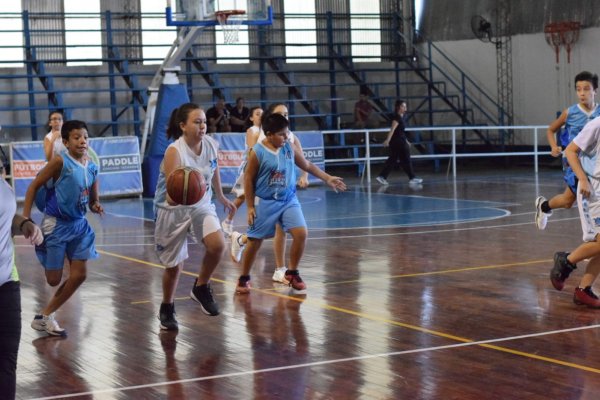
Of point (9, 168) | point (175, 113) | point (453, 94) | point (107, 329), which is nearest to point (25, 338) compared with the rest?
point (107, 329)

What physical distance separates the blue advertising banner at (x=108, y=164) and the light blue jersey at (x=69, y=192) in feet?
39.8

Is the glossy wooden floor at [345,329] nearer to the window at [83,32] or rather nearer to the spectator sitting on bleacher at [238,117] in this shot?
the spectator sitting on bleacher at [238,117]

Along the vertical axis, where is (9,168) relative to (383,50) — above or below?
below

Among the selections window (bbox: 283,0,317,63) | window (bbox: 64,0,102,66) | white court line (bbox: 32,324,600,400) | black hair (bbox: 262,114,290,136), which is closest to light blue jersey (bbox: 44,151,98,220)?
black hair (bbox: 262,114,290,136)

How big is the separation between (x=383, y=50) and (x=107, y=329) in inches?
944

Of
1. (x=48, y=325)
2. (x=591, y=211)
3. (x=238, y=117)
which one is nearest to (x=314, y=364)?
(x=48, y=325)

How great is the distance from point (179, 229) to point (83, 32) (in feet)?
65.8

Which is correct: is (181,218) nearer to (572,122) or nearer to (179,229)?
(179,229)

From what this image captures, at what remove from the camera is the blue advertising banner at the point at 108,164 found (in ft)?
65.3

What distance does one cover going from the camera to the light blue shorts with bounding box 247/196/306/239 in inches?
370

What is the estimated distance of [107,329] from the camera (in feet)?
26.2

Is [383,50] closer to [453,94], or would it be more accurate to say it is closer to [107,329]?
[453,94]

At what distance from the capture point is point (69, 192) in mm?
7871

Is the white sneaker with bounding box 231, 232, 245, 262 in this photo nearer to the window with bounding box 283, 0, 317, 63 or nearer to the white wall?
the white wall
